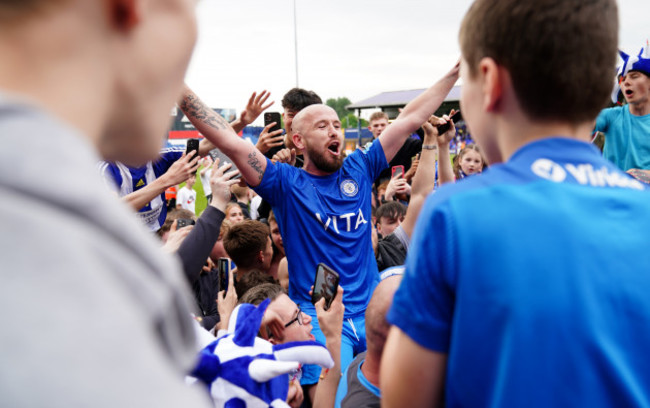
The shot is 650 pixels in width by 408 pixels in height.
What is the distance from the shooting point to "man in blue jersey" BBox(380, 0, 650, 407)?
91 cm

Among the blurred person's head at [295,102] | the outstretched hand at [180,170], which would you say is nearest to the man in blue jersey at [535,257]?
the outstretched hand at [180,170]

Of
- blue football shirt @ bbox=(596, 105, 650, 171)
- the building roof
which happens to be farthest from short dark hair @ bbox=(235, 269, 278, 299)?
the building roof

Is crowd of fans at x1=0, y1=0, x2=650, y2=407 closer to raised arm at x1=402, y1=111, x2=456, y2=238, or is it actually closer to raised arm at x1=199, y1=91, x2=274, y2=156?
raised arm at x1=402, y1=111, x2=456, y2=238

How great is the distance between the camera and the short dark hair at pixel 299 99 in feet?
18.5

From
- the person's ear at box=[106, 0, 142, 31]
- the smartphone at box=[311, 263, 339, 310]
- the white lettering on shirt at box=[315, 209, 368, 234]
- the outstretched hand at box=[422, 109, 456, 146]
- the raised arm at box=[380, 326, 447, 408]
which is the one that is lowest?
the smartphone at box=[311, 263, 339, 310]

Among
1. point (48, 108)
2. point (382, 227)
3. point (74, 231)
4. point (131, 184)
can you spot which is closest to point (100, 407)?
point (74, 231)

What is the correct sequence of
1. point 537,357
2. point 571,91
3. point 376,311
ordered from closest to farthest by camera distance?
point 537,357 < point 571,91 < point 376,311

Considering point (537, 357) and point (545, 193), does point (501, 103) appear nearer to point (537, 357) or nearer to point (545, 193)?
point (545, 193)

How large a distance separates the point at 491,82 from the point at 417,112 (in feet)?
9.89

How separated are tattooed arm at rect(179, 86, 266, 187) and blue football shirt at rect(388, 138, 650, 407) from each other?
280 centimetres

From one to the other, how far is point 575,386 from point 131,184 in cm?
405

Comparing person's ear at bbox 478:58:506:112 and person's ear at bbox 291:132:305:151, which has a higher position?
person's ear at bbox 478:58:506:112

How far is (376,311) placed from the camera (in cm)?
218

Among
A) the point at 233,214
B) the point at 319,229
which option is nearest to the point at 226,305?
the point at 319,229
